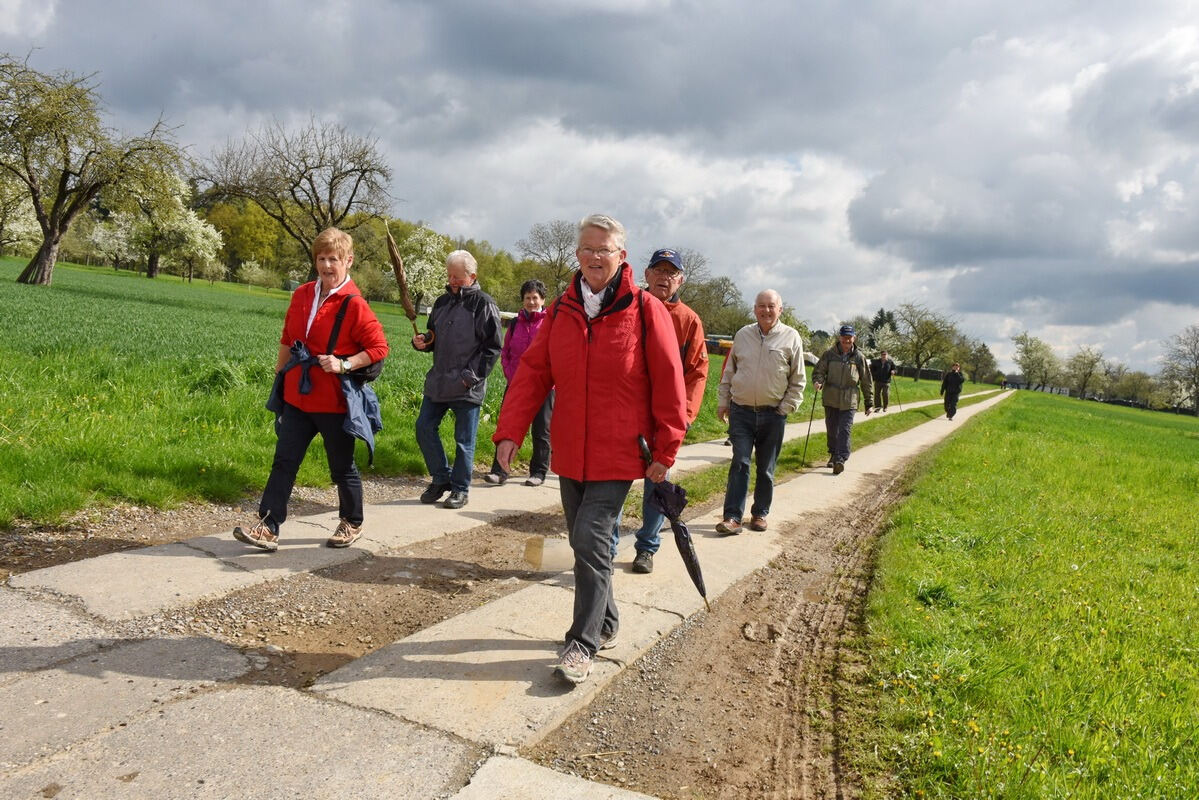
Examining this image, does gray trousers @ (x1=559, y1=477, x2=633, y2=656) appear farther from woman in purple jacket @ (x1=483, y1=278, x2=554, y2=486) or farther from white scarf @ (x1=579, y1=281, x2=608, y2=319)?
woman in purple jacket @ (x1=483, y1=278, x2=554, y2=486)

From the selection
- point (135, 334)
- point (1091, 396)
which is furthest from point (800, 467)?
point (1091, 396)

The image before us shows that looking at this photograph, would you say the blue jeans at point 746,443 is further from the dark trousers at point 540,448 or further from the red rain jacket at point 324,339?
the red rain jacket at point 324,339

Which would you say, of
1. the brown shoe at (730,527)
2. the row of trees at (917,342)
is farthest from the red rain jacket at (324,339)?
the row of trees at (917,342)

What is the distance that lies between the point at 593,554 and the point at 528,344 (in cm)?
474

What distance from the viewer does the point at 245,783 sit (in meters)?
2.44

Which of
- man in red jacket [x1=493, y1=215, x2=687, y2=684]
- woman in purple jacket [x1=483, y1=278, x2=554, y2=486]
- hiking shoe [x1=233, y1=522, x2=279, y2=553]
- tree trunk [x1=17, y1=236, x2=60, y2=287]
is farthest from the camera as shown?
tree trunk [x1=17, y1=236, x2=60, y2=287]

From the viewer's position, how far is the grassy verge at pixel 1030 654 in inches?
118

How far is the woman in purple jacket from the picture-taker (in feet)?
25.5

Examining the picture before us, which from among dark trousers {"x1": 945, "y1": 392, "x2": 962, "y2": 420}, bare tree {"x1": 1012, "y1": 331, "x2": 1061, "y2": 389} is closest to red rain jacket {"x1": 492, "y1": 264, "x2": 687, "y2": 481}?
dark trousers {"x1": 945, "y1": 392, "x2": 962, "y2": 420}

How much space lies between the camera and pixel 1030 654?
13.7ft

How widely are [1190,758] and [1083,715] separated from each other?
395mm

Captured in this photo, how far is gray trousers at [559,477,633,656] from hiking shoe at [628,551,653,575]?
163cm

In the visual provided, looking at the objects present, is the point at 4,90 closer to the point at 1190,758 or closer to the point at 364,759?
the point at 364,759

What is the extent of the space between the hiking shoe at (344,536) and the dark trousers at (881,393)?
20809mm
